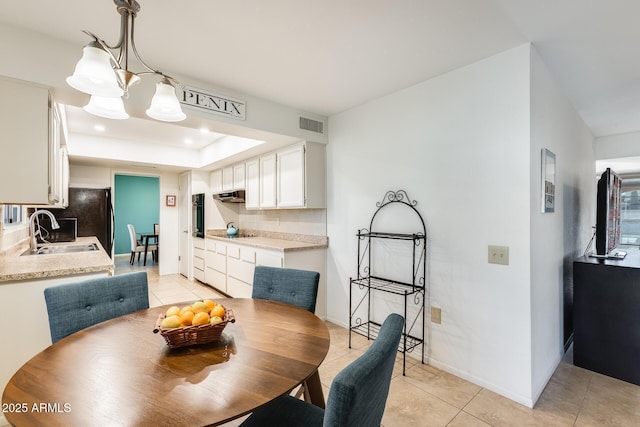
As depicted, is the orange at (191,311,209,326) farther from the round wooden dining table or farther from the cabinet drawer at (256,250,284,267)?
the cabinet drawer at (256,250,284,267)

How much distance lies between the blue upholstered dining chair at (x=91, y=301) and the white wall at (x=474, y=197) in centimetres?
212

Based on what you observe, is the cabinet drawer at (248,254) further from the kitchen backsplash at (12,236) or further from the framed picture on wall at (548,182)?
the framed picture on wall at (548,182)

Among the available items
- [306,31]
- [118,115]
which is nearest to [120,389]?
[118,115]

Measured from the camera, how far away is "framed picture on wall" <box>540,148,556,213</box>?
85.4 inches

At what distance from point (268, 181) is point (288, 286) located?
2252mm

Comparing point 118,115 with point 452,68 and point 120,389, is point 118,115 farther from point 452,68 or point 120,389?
point 452,68

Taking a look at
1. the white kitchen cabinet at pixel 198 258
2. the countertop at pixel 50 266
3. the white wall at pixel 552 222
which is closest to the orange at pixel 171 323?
the countertop at pixel 50 266

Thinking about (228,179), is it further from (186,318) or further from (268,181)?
(186,318)

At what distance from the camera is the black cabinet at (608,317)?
7.56ft

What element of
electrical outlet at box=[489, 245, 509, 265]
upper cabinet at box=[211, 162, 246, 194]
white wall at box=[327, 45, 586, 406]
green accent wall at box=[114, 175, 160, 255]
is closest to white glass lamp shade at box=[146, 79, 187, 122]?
white wall at box=[327, 45, 586, 406]

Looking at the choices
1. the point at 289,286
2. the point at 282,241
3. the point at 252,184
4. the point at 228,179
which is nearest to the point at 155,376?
the point at 289,286

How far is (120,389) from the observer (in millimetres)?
926

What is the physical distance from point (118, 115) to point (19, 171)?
96 centimetres

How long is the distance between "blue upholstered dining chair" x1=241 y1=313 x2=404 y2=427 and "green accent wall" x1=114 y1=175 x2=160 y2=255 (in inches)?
335
